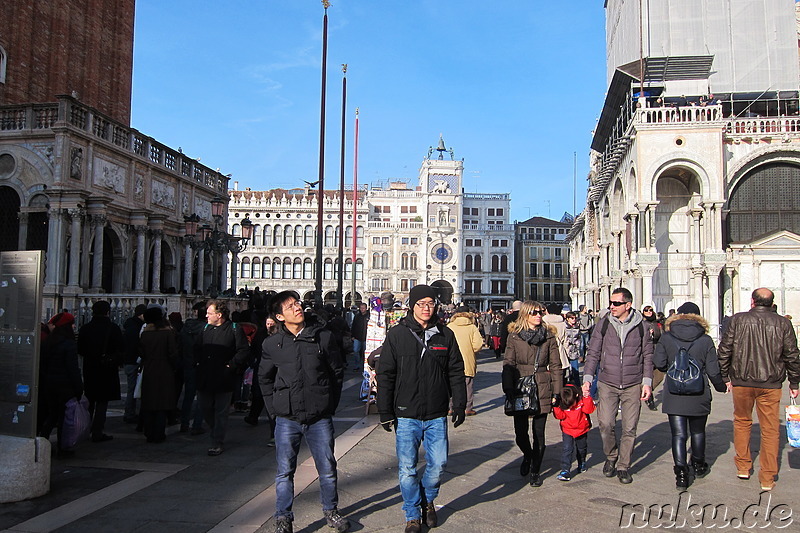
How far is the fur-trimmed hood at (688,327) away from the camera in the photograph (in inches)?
247

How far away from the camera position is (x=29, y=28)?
76.3ft

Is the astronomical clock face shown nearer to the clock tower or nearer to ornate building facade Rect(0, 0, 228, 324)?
the clock tower

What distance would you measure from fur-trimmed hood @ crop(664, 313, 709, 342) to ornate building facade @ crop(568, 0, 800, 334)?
17.4 meters

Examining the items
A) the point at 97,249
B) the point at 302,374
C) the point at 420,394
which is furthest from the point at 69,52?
the point at 420,394

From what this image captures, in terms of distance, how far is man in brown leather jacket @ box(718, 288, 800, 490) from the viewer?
6.03 m

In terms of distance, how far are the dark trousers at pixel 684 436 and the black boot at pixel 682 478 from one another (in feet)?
0.15

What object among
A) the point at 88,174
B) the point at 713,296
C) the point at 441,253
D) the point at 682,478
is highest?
the point at 441,253

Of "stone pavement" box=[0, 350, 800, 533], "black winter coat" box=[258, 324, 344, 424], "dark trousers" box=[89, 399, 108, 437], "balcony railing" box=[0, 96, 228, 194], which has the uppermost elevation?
"balcony railing" box=[0, 96, 228, 194]

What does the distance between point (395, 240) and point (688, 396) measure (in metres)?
66.0

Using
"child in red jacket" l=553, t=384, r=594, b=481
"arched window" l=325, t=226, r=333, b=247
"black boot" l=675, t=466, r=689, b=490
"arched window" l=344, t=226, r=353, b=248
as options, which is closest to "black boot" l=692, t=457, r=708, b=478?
"black boot" l=675, t=466, r=689, b=490

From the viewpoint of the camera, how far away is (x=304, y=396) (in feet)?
15.9

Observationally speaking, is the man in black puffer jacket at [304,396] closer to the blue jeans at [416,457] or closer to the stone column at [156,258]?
the blue jeans at [416,457]

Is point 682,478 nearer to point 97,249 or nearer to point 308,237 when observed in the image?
point 97,249

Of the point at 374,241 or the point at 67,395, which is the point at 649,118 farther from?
the point at 374,241
